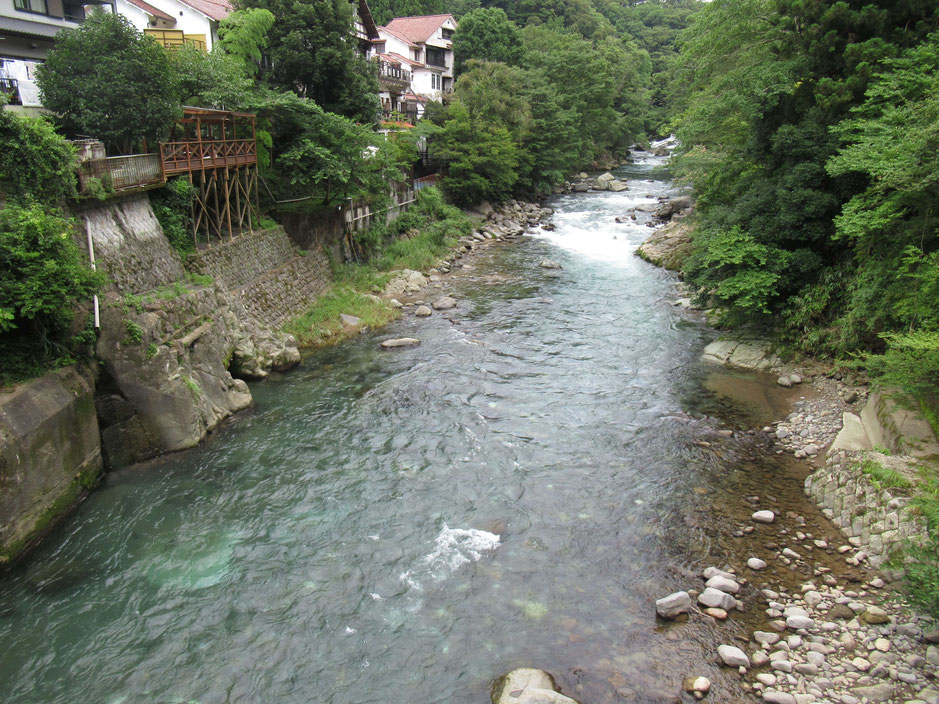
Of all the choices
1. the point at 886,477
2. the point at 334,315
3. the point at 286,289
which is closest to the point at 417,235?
the point at 334,315

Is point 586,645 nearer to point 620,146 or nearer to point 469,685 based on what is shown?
point 469,685

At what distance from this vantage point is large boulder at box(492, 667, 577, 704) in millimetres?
8188

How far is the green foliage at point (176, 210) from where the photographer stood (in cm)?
1823

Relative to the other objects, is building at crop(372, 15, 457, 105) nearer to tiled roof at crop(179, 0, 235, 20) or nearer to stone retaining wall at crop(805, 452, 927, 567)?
tiled roof at crop(179, 0, 235, 20)

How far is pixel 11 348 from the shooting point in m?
12.1

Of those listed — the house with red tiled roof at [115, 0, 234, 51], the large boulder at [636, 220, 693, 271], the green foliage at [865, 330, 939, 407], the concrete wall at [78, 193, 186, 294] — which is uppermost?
the house with red tiled roof at [115, 0, 234, 51]

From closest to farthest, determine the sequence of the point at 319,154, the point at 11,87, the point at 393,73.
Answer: the point at 11,87 < the point at 319,154 < the point at 393,73

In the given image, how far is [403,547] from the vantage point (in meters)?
11.3

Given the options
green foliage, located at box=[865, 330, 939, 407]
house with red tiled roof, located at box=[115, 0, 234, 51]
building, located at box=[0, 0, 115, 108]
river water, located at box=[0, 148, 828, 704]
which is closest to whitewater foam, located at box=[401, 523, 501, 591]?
river water, located at box=[0, 148, 828, 704]

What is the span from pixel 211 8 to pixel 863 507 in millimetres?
35393

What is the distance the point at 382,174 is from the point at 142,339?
16646 millimetres

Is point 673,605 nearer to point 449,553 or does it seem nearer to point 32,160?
point 449,553

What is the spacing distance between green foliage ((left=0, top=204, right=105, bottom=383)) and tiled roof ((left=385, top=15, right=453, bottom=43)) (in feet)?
163

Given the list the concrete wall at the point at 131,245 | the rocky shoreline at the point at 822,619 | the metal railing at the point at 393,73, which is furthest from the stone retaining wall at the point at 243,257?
the metal railing at the point at 393,73
